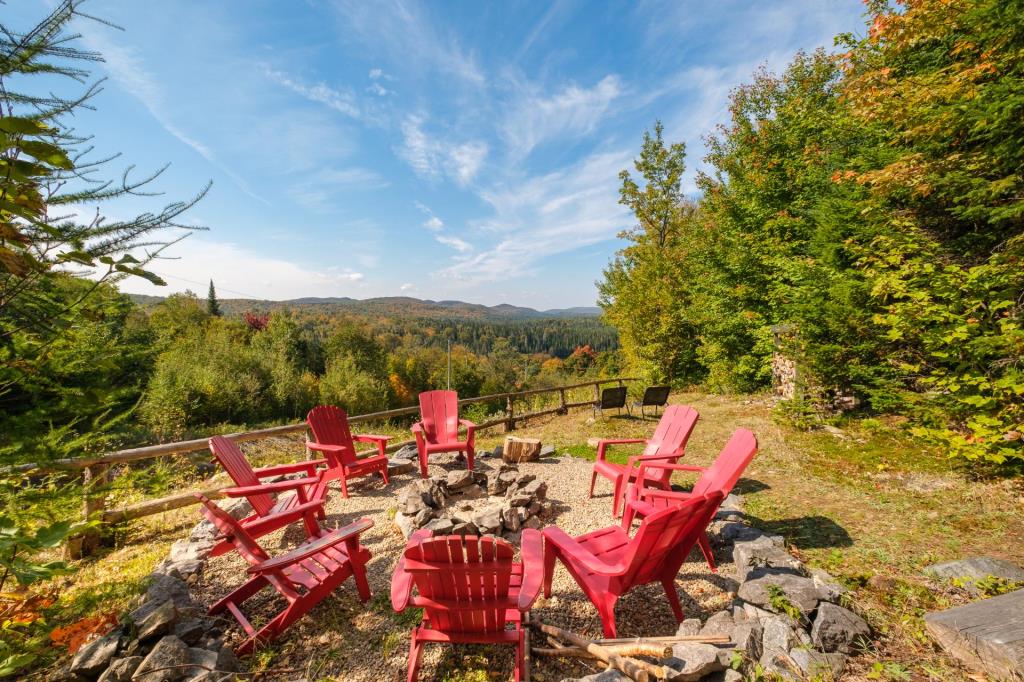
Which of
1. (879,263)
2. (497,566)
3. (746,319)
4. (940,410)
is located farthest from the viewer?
(746,319)

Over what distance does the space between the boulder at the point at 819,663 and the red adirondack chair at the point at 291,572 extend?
99.1 inches

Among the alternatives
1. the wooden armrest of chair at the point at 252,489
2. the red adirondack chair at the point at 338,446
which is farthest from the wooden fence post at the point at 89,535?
the red adirondack chair at the point at 338,446

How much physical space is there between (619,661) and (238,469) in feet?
10.5

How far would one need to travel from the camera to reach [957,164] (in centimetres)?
450

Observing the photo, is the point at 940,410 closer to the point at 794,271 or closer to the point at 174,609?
the point at 794,271

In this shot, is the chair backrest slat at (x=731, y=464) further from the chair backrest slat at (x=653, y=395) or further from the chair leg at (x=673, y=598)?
Result: the chair backrest slat at (x=653, y=395)

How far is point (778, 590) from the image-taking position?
2248 millimetres

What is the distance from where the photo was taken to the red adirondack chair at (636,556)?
2154mm

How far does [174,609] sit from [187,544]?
1.51m

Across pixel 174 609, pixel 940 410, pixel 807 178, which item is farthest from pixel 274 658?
pixel 807 178

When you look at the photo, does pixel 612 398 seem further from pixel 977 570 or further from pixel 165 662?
pixel 165 662

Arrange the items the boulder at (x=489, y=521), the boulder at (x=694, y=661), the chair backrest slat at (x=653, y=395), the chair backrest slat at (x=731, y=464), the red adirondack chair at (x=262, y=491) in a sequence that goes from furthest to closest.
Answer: the chair backrest slat at (x=653, y=395), the boulder at (x=489, y=521), the red adirondack chair at (x=262, y=491), the chair backrest slat at (x=731, y=464), the boulder at (x=694, y=661)

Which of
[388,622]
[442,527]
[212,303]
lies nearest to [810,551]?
[442,527]

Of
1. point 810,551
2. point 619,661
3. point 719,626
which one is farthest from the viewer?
point 810,551
